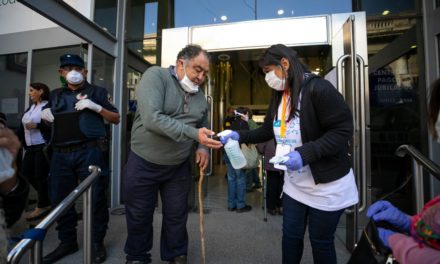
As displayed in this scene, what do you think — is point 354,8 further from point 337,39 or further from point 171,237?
point 171,237

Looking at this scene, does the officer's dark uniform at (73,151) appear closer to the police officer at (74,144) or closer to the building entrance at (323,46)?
the police officer at (74,144)

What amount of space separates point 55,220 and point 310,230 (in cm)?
125

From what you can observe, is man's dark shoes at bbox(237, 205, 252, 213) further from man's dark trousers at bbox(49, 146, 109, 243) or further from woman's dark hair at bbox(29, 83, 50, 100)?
woman's dark hair at bbox(29, 83, 50, 100)

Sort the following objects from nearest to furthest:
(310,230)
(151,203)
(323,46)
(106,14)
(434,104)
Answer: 1. (434,104)
2. (310,230)
3. (151,203)
4. (323,46)
5. (106,14)

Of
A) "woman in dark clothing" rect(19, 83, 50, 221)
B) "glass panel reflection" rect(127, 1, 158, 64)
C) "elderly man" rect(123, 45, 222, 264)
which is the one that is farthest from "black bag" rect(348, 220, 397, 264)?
"glass panel reflection" rect(127, 1, 158, 64)

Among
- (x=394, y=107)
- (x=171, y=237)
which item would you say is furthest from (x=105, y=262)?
(x=394, y=107)

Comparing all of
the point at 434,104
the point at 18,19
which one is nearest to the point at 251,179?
the point at 434,104

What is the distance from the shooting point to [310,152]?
1.36m

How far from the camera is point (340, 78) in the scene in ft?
8.49

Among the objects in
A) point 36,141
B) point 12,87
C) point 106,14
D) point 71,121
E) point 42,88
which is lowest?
point 36,141

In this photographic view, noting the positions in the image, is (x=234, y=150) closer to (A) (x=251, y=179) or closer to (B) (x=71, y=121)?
(B) (x=71, y=121)

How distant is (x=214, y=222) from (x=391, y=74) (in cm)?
298

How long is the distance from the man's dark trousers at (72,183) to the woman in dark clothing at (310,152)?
1.60m

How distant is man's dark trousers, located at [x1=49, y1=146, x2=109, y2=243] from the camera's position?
2363 mm
